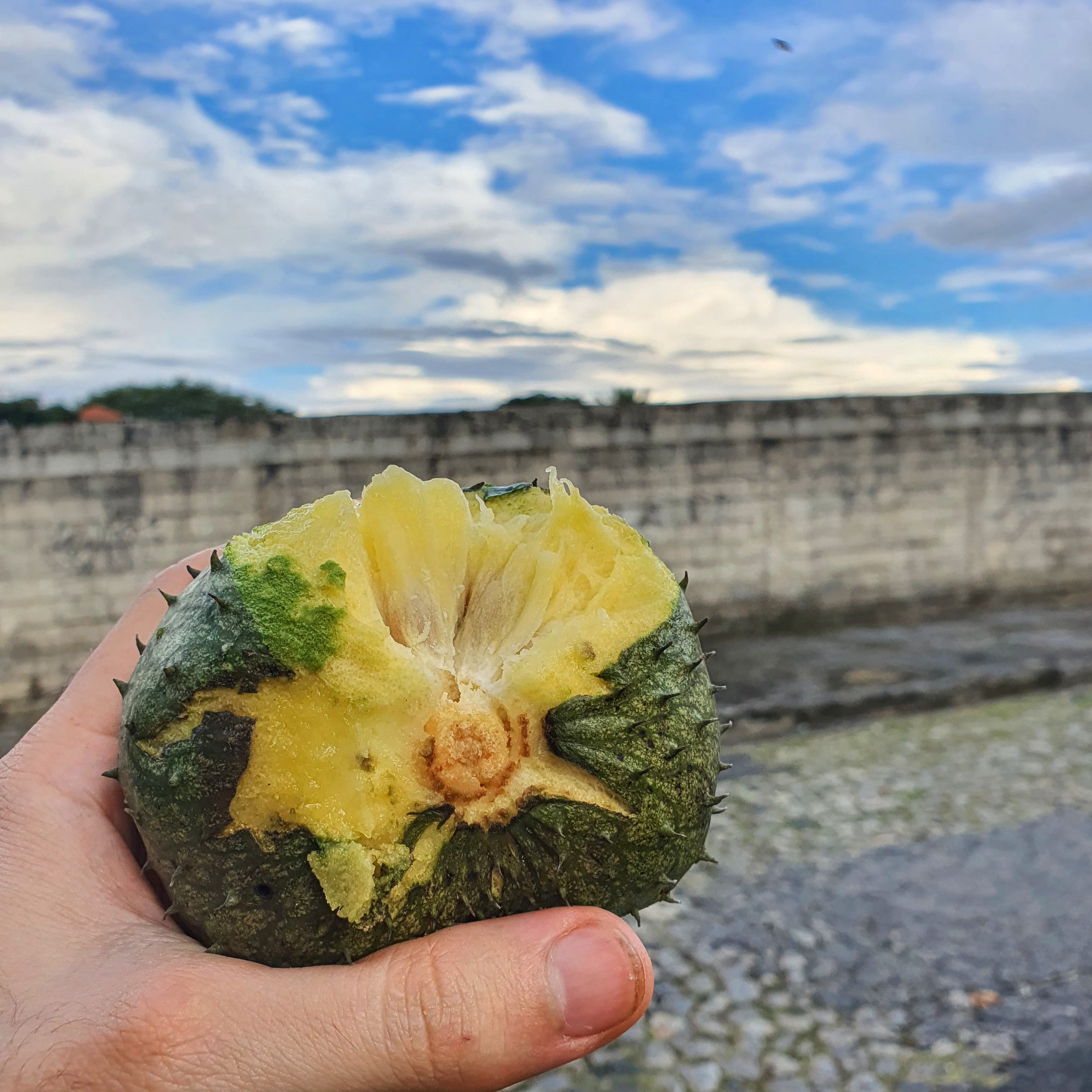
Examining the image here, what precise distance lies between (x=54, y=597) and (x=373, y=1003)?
7.48m

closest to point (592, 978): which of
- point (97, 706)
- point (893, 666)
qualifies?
point (97, 706)

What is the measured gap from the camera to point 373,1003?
1604mm

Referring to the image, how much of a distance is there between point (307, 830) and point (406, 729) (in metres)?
0.21

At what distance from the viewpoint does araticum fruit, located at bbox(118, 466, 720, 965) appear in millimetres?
1589

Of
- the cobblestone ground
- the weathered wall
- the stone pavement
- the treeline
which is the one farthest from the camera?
the treeline

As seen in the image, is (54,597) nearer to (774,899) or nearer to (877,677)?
(774,899)

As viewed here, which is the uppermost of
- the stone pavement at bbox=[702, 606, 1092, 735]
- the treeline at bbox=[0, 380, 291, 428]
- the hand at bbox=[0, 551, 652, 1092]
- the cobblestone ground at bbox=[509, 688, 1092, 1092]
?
the treeline at bbox=[0, 380, 291, 428]

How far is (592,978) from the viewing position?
5.50 feet

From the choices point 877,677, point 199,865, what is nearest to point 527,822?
point 199,865

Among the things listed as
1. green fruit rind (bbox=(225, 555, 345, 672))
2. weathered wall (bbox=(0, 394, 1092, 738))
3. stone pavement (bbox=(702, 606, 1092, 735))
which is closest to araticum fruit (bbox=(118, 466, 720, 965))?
green fruit rind (bbox=(225, 555, 345, 672))

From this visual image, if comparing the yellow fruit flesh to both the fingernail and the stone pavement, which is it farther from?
the stone pavement

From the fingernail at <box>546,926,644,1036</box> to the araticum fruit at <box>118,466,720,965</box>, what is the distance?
0.09 meters

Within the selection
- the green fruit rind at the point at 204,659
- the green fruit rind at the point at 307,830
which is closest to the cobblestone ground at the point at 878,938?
the green fruit rind at the point at 307,830

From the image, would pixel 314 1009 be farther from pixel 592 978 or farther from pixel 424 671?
pixel 424 671
